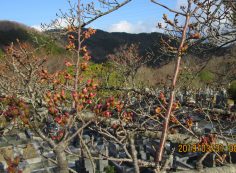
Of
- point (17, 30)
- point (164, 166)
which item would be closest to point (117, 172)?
point (164, 166)

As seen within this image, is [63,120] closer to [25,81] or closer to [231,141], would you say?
[25,81]

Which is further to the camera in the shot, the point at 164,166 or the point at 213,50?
the point at 213,50

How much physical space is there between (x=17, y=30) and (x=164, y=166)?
44.5 meters

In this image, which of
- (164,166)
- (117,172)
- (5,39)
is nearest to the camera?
(164,166)

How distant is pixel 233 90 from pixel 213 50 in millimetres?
16456

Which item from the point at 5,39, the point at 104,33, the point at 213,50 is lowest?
the point at 213,50

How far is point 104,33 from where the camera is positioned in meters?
64.9

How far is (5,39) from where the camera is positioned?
1594 inches

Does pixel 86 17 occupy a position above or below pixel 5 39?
below

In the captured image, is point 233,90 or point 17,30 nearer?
point 233,90

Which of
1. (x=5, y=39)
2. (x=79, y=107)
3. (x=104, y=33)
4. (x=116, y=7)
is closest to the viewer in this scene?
(x=79, y=107)

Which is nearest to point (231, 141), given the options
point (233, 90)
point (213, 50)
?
point (213, 50)

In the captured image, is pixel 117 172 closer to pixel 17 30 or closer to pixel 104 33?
pixel 17 30

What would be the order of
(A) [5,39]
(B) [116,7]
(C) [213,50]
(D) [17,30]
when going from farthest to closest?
(D) [17,30]
(A) [5,39]
(C) [213,50]
(B) [116,7]
